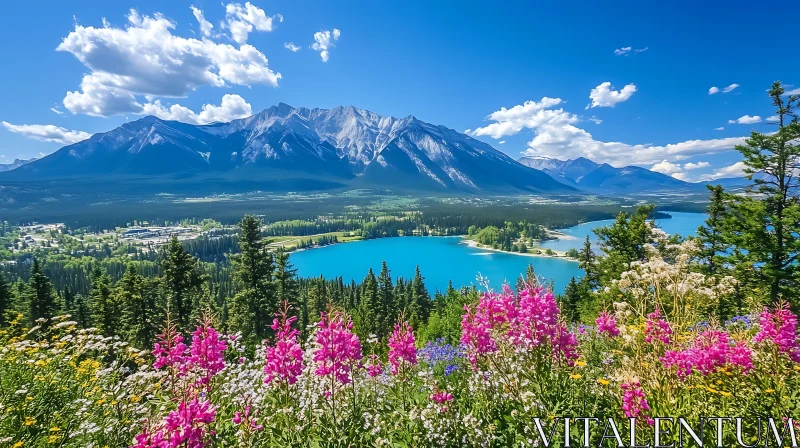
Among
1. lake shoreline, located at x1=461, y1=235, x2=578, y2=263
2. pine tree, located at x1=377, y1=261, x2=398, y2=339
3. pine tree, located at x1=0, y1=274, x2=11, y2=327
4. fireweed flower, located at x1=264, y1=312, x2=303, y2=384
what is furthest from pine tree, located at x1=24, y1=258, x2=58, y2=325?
lake shoreline, located at x1=461, y1=235, x2=578, y2=263

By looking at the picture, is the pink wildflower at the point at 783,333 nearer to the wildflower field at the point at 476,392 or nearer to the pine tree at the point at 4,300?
the wildflower field at the point at 476,392

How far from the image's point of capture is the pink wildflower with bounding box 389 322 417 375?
4.87m

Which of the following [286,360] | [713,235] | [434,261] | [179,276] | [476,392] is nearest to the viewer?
[286,360]

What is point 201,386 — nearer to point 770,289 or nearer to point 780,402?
point 780,402

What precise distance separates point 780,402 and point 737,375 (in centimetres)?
38

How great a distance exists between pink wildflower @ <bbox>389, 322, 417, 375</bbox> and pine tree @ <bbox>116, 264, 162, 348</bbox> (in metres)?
22.8

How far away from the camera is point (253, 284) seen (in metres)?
22.0

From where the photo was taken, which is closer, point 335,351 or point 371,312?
point 335,351

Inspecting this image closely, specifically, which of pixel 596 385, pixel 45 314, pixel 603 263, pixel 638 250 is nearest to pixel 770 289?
pixel 638 250

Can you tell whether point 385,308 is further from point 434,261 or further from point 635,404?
point 434,261

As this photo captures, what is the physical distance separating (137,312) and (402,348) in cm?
2588

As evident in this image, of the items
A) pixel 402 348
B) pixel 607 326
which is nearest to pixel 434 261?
pixel 607 326

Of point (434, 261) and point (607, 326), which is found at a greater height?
point (607, 326)

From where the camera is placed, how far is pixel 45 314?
26547 mm
